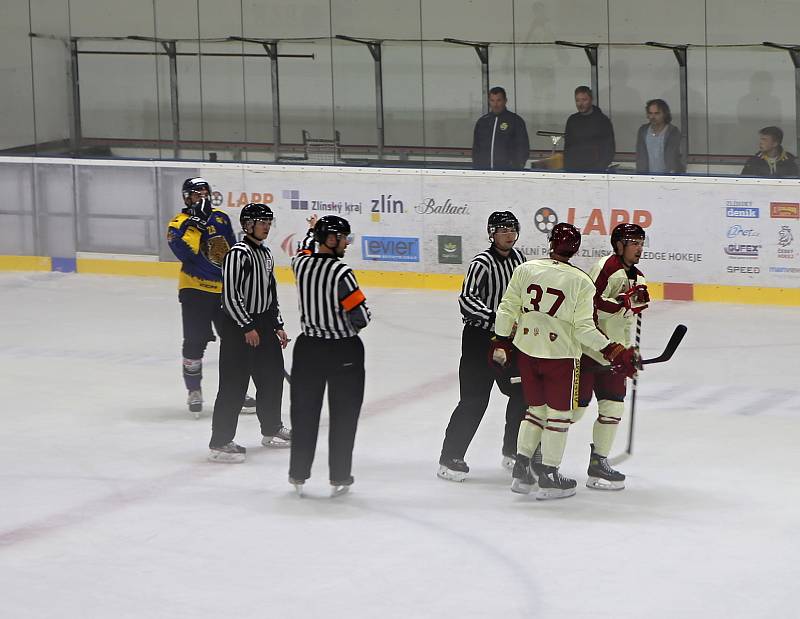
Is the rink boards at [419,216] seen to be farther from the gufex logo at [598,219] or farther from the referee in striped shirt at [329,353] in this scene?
the referee in striped shirt at [329,353]

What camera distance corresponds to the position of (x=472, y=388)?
7879mm

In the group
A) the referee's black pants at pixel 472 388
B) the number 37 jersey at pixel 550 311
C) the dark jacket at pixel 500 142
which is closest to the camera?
the number 37 jersey at pixel 550 311

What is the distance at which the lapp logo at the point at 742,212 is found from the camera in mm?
12773

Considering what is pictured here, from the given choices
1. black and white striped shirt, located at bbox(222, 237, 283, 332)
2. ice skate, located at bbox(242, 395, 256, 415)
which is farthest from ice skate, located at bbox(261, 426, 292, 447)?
ice skate, located at bbox(242, 395, 256, 415)

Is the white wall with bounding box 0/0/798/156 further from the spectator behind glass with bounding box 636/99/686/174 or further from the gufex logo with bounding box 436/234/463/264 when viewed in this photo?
the gufex logo with bounding box 436/234/463/264

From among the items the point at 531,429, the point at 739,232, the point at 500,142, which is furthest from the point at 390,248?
the point at 531,429

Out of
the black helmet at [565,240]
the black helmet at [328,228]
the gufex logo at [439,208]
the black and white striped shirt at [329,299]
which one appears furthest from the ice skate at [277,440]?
the gufex logo at [439,208]

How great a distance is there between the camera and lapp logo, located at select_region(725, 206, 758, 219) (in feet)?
41.9

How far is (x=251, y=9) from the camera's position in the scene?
1705 centimetres

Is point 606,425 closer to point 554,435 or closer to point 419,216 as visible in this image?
point 554,435

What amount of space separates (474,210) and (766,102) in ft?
9.97

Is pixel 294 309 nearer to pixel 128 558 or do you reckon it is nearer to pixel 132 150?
pixel 132 150

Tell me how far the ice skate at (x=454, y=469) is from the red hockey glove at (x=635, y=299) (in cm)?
115

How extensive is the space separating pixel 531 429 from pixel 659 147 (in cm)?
662
